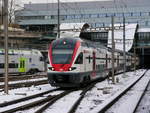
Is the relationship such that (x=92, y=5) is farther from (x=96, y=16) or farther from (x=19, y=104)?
(x=19, y=104)

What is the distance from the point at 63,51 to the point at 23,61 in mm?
19959

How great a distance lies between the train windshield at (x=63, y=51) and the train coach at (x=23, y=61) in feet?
50.2

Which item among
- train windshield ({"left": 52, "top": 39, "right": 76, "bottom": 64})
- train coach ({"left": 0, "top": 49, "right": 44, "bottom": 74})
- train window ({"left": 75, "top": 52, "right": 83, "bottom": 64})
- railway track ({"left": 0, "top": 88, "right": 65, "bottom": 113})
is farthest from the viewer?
train coach ({"left": 0, "top": 49, "right": 44, "bottom": 74})

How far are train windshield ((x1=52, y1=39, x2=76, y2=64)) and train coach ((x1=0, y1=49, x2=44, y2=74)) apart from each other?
15.3 m

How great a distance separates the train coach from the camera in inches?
1446

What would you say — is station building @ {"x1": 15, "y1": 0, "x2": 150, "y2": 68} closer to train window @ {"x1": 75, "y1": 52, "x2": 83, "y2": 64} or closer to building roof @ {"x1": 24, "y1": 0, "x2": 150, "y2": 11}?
building roof @ {"x1": 24, "y1": 0, "x2": 150, "y2": 11}

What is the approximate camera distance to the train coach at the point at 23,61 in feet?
120

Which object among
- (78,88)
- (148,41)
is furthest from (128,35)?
(78,88)

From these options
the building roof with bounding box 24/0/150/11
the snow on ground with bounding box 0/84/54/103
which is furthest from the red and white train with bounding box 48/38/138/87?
the building roof with bounding box 24/0/150/11

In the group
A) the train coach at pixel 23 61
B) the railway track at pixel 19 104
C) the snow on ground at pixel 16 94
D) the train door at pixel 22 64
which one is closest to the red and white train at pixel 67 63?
the snow on ground at pixel 16 94

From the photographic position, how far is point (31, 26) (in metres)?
84.6

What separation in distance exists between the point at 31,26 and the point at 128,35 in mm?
23221

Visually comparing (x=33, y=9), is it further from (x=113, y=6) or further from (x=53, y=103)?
(x=53, y=103)

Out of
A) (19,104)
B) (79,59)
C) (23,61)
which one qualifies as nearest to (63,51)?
(79,59)
